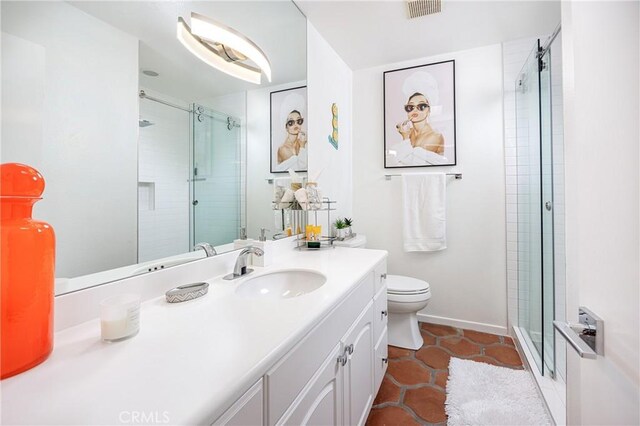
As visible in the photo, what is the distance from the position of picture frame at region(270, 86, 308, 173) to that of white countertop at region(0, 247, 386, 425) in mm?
974

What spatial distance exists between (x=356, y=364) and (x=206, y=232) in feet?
2.67

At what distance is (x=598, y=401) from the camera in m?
0.55

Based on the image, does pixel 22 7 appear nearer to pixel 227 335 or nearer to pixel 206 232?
pixel 206 232

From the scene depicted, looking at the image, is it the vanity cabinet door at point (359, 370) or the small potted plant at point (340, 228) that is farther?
the small potted plant at point (340, 228)

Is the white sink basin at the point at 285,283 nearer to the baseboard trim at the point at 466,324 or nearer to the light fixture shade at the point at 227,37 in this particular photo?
the light fixture shade at the point at 227,37

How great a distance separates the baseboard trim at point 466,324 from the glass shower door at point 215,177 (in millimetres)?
1932

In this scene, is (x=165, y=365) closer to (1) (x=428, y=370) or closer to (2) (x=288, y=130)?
(2) (x=288, y=130)

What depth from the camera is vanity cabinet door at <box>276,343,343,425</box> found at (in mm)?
688

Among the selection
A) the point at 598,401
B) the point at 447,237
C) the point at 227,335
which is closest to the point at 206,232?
the point at 227,335

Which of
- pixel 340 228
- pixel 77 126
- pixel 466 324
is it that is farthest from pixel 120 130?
pixel 466 324

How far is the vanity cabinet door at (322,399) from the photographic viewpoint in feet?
2.26

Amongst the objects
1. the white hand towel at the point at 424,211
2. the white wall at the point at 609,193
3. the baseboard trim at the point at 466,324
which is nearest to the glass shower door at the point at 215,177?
the white wall at the point at 609,193

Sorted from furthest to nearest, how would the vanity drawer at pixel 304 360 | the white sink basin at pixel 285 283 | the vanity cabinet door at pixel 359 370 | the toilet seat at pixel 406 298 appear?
the toilet seat at pixel 406 298 → the white sink basin at pixel 285 283 → the vanity cabinet door at pixel 359 370 → the vanity drawer at pixel 304 360

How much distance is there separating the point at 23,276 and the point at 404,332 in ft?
6.73
